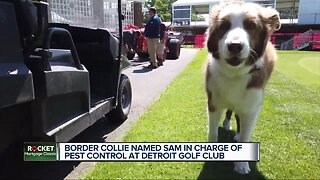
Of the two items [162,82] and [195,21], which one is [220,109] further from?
[195,21]

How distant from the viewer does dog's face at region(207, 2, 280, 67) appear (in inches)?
117

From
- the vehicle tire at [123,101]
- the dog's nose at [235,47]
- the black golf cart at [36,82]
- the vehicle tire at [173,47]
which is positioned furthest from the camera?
the vehicle tire at [173,47]

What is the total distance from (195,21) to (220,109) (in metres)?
39.8

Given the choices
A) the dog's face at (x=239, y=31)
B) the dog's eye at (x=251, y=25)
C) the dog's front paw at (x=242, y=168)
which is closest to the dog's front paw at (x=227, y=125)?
the dog's front paw at (x=242, y=168)

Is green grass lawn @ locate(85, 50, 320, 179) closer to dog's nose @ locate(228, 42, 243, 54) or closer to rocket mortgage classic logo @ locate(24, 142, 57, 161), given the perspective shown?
rocket mortgage classic logo @ locate(24, 142, 57, 161)

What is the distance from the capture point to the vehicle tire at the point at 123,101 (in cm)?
517

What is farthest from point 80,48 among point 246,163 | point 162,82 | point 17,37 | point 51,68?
point 162,82

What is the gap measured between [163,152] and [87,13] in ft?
7.27

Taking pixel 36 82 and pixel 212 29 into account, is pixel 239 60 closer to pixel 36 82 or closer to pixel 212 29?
pixel 212 29

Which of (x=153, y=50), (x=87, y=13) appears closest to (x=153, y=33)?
(x=153, y=50)

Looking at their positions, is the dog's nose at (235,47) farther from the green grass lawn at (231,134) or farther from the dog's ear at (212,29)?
the green grass lawn at (231,134)

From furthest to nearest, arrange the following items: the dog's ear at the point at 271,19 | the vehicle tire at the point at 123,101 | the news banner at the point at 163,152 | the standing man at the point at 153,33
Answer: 1. the standing man at the point at 153,33
2. the vehicle tire at the point at 123,101
3. the news banner at the point at 163,152
4. the dog's ear at the point at 271,19

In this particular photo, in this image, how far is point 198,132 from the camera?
4.76 m

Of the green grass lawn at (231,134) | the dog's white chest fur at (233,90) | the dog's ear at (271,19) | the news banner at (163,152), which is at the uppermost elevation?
the dog's ear at (271,19)
